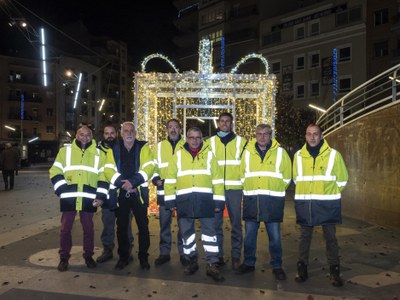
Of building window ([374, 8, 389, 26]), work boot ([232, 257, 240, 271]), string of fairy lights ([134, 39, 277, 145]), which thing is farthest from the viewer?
building window ([374, 8, 389, 26])

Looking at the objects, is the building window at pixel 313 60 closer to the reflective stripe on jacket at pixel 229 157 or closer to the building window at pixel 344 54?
the building window at pixel 344 54

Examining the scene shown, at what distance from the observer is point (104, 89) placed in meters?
72.3

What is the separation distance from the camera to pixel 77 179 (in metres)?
6.05

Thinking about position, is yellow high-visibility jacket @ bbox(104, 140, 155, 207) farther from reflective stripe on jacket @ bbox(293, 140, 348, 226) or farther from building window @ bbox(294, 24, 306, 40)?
building window @ bbox(294, 24, 306, 40)

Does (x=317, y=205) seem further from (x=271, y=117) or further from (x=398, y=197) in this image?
(x=271, y=117)

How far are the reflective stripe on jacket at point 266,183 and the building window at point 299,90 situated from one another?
3395cm

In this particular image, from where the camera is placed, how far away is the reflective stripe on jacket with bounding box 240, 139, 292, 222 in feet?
18.7

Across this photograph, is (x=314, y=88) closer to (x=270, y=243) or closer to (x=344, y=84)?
(x=344, y=84)

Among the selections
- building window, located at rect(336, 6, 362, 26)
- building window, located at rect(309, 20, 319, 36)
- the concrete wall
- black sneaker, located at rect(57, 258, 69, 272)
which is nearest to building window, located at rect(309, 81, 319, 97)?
building window, located at rect(309, 20, 319, 36)

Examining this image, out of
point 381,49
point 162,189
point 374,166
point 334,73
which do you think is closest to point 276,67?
point 334,73

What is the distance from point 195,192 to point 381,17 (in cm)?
3219

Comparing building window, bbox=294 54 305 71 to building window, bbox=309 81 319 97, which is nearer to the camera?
building window, bbox=309 81 319 97

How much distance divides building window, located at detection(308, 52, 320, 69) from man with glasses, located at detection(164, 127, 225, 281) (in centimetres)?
3377

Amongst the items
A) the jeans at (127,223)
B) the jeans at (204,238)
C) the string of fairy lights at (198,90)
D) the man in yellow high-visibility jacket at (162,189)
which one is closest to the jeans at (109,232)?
the jeans at (127,223)
